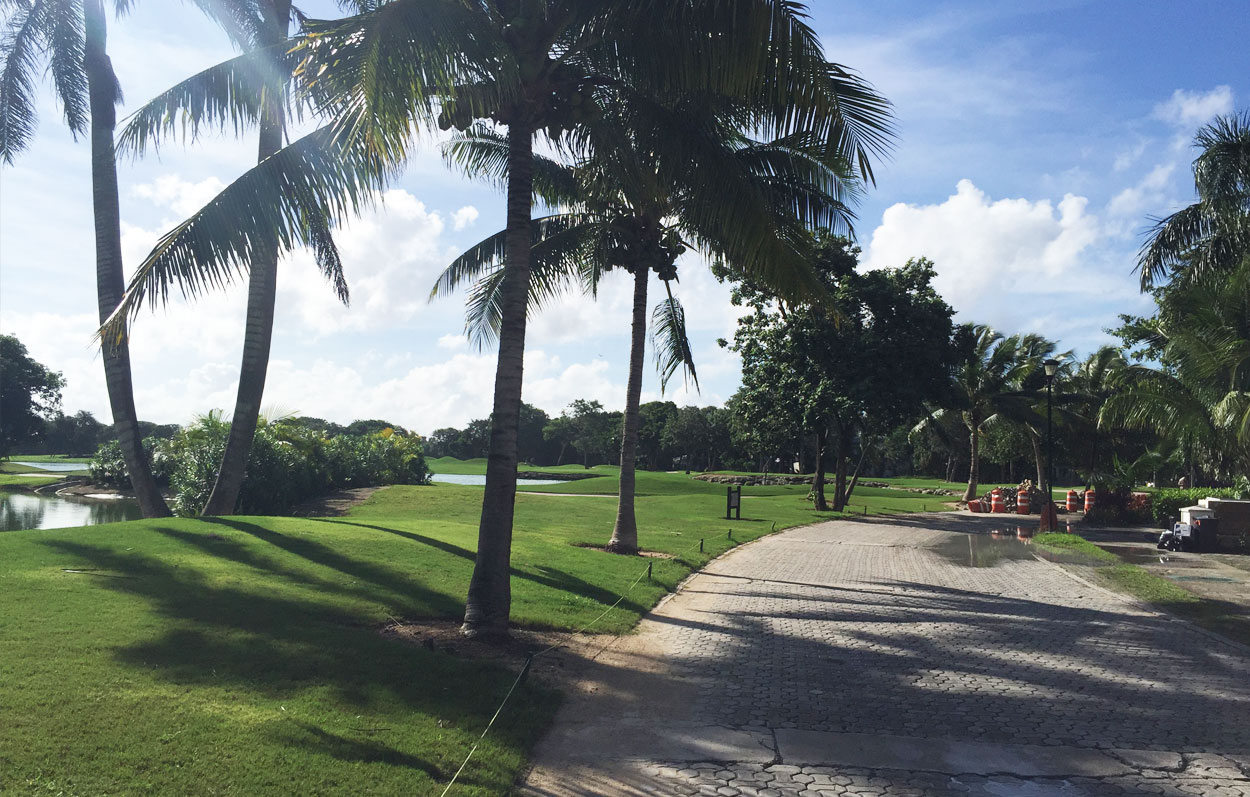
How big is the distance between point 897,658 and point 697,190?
492 centimetres

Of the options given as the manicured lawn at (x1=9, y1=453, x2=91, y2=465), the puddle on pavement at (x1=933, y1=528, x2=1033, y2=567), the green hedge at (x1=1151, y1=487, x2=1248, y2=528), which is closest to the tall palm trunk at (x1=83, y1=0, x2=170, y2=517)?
the puddle on pavement at (x1=933, y1=528, x2=1033, y2=567)

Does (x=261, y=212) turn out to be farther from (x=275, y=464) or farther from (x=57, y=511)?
(x=57, y=511)

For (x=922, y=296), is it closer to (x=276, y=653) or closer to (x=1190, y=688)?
(x=1190, y=688)

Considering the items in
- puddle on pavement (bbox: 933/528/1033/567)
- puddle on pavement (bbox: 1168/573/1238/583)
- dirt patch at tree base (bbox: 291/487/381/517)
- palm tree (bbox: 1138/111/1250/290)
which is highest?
palm tree (bbox: 1138/111/1250/290)

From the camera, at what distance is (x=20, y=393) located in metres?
43.0

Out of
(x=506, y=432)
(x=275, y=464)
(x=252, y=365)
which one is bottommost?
(x=275, y=464)

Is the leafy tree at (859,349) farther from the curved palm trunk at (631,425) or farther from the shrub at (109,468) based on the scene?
the shrub at (109,468)

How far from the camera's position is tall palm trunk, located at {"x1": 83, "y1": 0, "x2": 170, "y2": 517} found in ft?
45.6

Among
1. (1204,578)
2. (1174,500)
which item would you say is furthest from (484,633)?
(1174,500)

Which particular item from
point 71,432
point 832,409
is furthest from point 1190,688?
point 71,432

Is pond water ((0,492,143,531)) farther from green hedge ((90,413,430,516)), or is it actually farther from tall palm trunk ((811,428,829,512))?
tall palm trunk ((811,428,829,512))

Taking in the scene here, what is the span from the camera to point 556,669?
7094 millimetres

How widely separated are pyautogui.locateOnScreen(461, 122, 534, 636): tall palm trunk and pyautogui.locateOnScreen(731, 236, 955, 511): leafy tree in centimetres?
1830

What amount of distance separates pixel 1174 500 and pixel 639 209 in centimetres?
2025
